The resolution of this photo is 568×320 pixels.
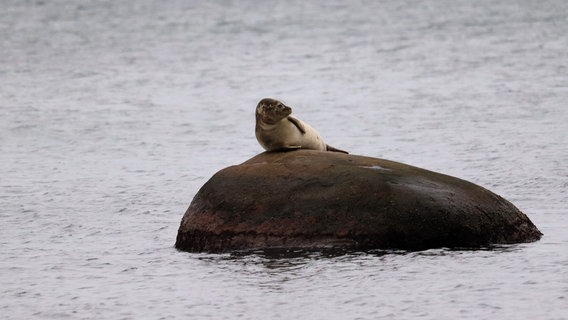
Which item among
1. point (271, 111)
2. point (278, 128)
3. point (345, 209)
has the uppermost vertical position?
point (271, 111)

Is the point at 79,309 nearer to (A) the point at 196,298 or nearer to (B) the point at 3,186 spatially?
(A) the point at 196,298

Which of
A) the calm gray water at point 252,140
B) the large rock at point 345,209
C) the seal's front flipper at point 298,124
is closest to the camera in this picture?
the calm gray water at point 252,140

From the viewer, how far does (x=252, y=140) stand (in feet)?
65.4

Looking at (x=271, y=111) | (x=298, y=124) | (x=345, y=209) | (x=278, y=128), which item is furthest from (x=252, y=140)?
(x=345, y=209)

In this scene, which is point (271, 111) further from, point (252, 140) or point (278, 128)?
point (252, 140)

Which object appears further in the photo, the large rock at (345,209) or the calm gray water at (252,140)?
the large rock at (345,209)

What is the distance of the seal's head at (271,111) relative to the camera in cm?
A: 1182

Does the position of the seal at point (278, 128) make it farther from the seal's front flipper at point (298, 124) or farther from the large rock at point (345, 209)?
the large rock at point (345, 209)

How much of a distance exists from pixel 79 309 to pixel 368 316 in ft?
7.04

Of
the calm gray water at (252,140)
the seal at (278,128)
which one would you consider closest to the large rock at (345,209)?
the calm gray water at (252,140)

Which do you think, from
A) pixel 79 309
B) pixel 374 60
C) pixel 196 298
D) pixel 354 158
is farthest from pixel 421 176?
pixel 374 60

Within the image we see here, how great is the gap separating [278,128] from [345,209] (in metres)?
1.22

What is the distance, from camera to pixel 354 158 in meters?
11.7

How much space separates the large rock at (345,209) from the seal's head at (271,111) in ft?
1.53
